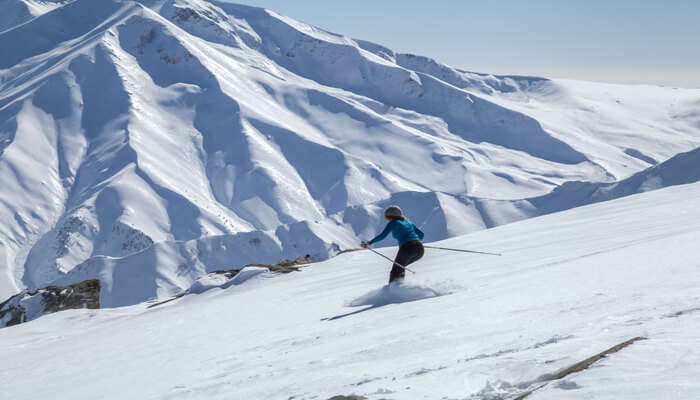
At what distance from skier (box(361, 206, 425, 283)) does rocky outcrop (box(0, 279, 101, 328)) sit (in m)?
13.1

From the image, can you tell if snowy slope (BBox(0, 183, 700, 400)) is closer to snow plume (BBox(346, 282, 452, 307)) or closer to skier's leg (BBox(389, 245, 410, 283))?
snow plume (BBox(346, 282, 452, 307))

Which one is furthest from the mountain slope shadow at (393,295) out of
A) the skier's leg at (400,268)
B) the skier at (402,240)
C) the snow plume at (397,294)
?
the skier at (402,240)

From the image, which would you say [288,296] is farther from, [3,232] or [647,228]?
[3,232]

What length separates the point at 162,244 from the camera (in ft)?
523

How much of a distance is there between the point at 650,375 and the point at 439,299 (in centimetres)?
539

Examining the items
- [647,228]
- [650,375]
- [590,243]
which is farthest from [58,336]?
[650,375]

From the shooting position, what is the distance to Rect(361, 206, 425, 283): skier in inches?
458

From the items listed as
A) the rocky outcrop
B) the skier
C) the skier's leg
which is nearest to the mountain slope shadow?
the skier's leg

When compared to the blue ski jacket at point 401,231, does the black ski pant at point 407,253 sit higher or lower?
lower

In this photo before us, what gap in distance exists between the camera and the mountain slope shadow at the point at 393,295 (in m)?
10.3

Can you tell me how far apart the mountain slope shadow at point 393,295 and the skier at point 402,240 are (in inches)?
24.7

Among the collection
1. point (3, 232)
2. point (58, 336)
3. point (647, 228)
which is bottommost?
point (3, 232)

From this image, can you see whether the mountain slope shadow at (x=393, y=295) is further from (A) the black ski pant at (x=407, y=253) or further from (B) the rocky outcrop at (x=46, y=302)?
(B) the rocky outcrop at (x=46, y=302)

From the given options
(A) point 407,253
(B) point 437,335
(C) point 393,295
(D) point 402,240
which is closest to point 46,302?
(D) point 402,240
